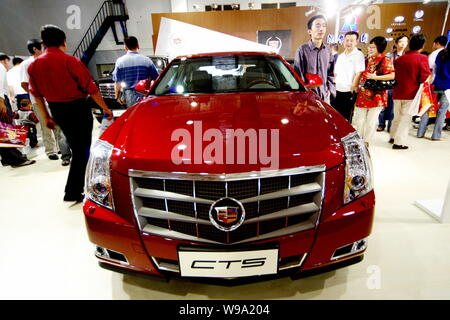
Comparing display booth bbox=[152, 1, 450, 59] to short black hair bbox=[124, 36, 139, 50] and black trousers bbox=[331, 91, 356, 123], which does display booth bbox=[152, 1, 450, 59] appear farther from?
short black hair bbox=[124, 36, 139, 50]

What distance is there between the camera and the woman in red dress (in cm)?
307

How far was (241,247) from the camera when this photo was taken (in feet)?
3.40

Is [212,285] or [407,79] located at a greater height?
[407,79]

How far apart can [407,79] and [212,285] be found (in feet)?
12.7

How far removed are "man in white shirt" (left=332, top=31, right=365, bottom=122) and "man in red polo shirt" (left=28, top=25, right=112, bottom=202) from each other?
2930 mm

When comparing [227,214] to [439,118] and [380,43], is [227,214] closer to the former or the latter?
[380,43]

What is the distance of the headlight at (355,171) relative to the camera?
3.62 feet

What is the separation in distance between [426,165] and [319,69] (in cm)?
179

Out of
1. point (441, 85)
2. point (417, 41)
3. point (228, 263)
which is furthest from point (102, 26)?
point (228, 263)

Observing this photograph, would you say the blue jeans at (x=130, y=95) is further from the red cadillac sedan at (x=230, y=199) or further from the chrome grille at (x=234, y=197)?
the chrome grille at (x=234, y=197)

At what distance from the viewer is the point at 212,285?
1.33 meters

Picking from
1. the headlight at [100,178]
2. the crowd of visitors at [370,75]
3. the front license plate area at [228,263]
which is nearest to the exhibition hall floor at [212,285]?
the front license plate area at [228,263]

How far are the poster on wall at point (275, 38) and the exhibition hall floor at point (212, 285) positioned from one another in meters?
7.26
